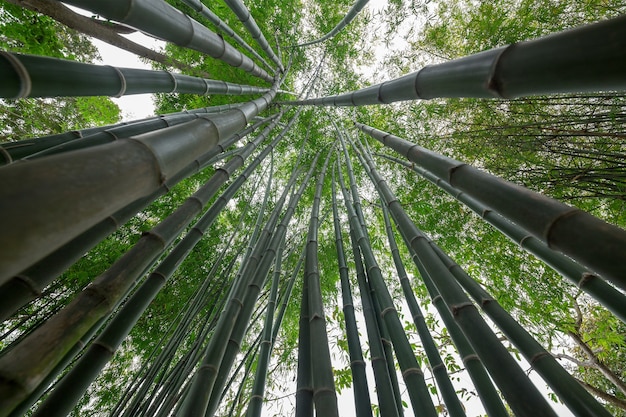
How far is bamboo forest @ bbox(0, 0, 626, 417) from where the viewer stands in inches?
30.4

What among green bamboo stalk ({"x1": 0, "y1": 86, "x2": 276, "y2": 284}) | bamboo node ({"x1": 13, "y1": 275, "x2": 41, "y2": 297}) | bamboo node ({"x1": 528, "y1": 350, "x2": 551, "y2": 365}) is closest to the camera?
green bamboo stalk ({"x1": 0, "y1": 86, "x2": 276, "y2": 284})

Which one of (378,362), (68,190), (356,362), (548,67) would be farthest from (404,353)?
(68,190)

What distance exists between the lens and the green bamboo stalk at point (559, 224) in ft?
2.41

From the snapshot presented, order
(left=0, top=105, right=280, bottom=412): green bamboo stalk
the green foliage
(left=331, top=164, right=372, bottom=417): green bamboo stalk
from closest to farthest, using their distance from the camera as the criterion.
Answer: (left=0, top=105, right=280, bottom=412): green bamboo stalk < (left=331, top=164, right=372, bottom=417): green bamboo stalk < the green foliage

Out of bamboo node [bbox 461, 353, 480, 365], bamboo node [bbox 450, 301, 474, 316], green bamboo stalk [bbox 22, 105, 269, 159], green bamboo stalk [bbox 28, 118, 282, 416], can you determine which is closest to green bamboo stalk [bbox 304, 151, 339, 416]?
bamboo node [bbox 450, 301, 474, 316]

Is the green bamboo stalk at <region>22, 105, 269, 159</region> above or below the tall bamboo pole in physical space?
above

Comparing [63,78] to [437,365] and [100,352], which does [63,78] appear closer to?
[100,352]

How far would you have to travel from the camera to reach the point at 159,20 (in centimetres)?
145

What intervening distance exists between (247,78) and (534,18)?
4.23 metres

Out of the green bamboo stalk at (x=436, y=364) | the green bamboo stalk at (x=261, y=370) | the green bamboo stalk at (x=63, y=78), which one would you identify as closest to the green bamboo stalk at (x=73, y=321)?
the green bamboo stalk at (x=63, y=78)

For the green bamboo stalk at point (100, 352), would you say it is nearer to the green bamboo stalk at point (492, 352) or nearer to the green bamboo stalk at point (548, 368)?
the green bamboo stalk at point (492, 352)

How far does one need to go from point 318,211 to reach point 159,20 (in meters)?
1.96

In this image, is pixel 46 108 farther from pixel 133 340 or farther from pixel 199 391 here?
pixel 199 391

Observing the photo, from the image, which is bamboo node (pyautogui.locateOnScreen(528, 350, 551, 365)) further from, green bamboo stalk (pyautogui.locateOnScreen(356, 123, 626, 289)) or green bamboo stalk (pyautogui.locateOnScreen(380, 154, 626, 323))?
green bamboo stalk (pyautogui.locateOnScreen(356, 123, 626, 289))
